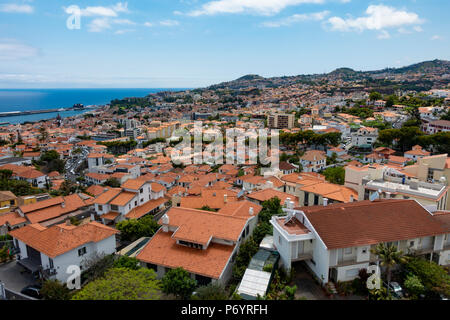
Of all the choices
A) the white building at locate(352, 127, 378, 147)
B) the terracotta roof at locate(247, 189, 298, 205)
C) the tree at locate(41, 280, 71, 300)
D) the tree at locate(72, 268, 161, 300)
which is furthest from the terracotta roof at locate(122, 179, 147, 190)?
the white building at locate(352, 127, 378, 147)

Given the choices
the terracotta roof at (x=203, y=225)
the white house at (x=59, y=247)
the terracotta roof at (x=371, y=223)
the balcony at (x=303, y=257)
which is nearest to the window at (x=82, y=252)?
the white house at (x=59, y=247)

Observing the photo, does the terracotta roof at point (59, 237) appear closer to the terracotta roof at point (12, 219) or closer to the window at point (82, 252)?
the window at point (82, 252)

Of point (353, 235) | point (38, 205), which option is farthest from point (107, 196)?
point (353, 235)

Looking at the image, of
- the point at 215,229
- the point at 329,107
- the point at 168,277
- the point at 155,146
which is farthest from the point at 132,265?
the point at 329,107

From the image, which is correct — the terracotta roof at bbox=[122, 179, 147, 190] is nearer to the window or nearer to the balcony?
the window

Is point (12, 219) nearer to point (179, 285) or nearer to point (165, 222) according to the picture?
point (165, 222)
